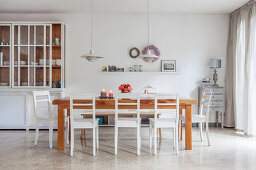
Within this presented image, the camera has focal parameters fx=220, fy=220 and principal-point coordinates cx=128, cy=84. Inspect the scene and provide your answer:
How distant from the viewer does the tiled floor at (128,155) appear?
286 cm

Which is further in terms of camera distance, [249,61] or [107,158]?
[249,61]

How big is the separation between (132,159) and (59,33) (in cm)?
366

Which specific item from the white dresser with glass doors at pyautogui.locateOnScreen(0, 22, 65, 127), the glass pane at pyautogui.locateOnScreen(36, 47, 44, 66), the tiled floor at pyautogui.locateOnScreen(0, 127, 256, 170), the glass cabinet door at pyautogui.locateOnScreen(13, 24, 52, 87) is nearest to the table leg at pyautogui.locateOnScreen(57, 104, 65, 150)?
the tiled floor at pyautogui.locateOnScreen(0, 127, 256, 170)

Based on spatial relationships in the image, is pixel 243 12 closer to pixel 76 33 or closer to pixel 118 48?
pixel 118 48

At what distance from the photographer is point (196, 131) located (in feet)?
16.5

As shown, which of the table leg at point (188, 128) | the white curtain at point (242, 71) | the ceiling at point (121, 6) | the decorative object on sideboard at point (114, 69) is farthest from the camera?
the decorative object on sideboard at point (114, 69)

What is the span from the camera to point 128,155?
3277 millimetres

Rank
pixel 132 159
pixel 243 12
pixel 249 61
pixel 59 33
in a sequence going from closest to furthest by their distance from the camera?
1. pixel 132 159
2. pixel 249 61
3. pixel 243 12
4. pixel 59 33

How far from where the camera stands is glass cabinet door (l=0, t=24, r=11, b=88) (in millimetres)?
5234

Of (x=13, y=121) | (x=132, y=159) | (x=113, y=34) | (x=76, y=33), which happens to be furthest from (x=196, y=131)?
(x=13, y=121)

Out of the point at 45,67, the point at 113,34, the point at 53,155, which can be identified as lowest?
the point at 53,155

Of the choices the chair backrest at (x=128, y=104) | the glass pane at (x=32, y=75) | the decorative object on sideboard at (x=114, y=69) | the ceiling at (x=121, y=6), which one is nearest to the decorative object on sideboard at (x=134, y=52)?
the decorative object on sideboard at (x=114, y=69)

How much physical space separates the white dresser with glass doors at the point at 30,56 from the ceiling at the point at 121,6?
15.0 inches

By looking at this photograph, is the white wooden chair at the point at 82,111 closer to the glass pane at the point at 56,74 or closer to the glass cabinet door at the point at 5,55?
the glass pane at the point at 56,74
